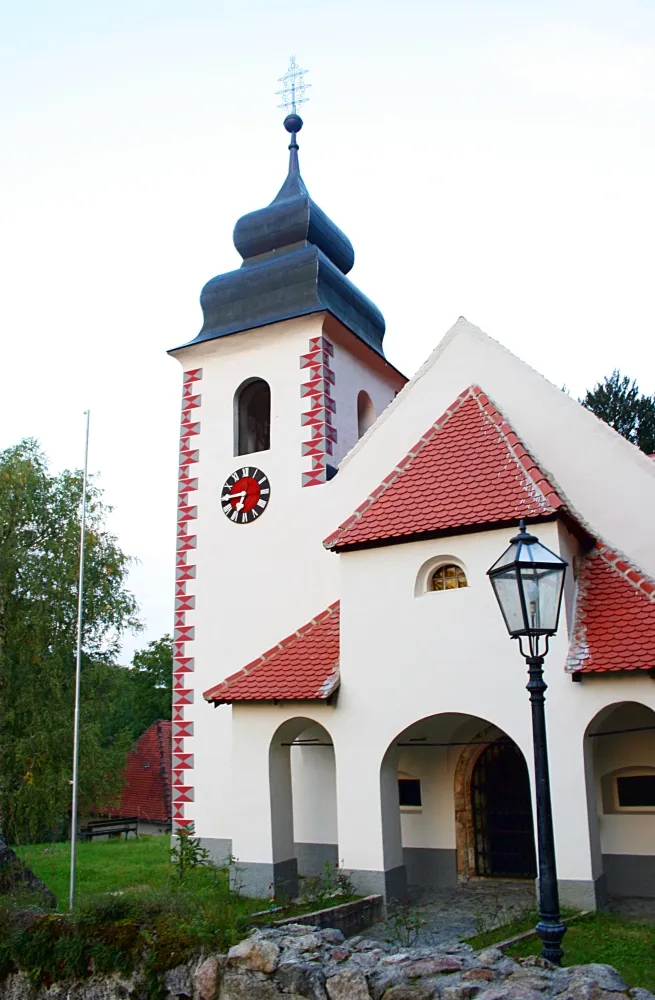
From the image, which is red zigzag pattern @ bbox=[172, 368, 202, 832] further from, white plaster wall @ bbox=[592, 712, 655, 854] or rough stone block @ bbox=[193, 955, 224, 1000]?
rough stone block @ bbox=[193, 955, 224, 1000]

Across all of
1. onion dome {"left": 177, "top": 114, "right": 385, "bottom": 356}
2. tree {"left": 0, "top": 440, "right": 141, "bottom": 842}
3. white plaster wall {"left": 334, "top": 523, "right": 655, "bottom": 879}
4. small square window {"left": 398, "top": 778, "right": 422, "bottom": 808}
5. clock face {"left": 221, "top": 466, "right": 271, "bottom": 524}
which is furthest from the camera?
tree {"left": 0, "top": 440, "right": 141, "bottom": 842}

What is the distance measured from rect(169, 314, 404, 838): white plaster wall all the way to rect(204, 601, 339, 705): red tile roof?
1842 mm

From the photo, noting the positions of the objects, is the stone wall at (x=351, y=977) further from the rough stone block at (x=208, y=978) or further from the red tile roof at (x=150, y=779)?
the red tile roof at (x=150, y=779)

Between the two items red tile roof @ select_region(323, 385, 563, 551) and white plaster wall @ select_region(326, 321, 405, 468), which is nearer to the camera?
red tile roof @ select_region(323, 385, 563, 551)

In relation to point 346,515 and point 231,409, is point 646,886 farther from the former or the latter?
point 231,409

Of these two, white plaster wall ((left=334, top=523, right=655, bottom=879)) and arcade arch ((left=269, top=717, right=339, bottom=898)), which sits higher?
white plaster wall ((left=334, top=523, right=655, bottom=879))

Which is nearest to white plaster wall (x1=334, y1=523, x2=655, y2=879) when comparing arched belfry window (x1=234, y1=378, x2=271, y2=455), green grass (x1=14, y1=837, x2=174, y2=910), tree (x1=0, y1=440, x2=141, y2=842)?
green grass (x1=14, y1=837, x2=174, y2=910)

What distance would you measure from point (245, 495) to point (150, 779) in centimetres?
2167

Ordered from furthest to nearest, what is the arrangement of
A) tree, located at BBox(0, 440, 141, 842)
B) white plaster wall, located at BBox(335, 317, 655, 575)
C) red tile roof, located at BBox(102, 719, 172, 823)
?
red tile roof, located at BBox(102, 719, 172, 823) → tree, located at BBox(0, 440, 141, 842) → white plaster wall, located at BBox(335, 317, 655, 575)

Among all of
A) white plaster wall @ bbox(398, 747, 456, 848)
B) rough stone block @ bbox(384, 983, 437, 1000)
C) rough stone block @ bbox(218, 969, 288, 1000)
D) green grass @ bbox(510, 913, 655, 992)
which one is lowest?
green grass @ bbox(510, 913, 655, 992)

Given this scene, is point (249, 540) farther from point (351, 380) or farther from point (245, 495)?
point (351, 380)

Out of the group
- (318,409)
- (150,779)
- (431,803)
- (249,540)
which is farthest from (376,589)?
(150,779)

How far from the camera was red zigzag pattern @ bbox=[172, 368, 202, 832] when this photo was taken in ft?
54.0

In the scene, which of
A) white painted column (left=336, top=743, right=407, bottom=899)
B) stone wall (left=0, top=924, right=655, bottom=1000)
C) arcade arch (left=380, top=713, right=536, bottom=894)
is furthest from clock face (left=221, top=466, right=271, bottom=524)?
stone wall (left=0, top=924, right=655, bottom=1000)
